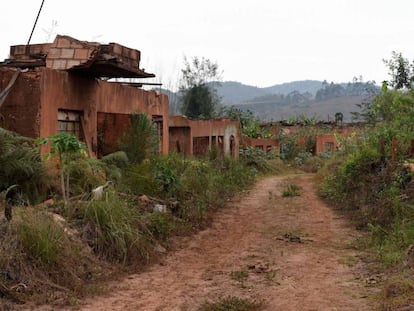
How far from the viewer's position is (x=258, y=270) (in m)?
7.09

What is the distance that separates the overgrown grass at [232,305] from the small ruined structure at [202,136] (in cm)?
1160

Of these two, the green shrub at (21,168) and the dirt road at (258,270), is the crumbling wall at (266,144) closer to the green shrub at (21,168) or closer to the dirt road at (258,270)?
the dirt road at (258,270)

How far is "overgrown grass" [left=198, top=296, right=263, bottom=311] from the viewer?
538cm

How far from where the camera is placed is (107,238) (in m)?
7.14

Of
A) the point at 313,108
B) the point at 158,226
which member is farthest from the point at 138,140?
the point at 313,108

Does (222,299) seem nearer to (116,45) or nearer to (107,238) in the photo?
(107,238)

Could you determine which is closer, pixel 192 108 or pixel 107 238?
pixel 107 238

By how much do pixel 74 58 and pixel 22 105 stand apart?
144 cm

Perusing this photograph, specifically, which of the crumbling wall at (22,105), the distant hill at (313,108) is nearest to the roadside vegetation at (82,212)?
the crumbling wall at (22,105)

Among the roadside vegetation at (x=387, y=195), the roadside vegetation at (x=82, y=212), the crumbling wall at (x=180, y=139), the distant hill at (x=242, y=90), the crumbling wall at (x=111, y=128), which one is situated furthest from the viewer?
the distant hill at (x=242, y=90)

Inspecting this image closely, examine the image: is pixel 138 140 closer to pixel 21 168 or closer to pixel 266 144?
pixel 21 168

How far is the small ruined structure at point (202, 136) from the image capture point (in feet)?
60.6

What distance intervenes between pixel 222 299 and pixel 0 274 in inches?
88.8

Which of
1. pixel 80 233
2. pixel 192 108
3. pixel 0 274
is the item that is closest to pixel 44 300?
pixel 0 274
